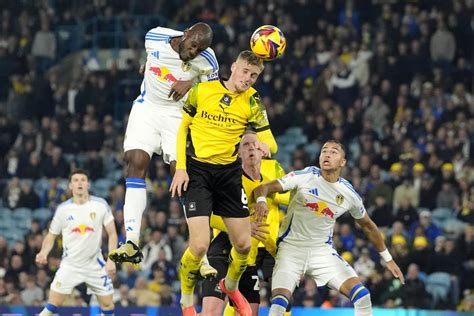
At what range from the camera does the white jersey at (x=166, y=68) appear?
1273 centimetres

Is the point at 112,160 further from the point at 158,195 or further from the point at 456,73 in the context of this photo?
the point at 456,73

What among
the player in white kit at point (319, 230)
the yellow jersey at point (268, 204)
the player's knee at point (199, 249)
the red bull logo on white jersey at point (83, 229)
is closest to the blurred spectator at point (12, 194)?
the red bull logo on white jersey at point (83, 229)

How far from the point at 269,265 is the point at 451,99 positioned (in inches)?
437

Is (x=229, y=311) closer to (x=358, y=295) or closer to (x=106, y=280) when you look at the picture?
(x=358, y=295)

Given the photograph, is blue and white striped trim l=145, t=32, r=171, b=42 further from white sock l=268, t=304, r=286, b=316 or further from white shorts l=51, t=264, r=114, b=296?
white shorts l=51, t=264, r=114, b=296

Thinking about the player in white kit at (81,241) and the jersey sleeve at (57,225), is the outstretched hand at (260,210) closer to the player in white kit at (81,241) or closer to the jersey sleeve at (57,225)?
the player in white kit at (81,241)

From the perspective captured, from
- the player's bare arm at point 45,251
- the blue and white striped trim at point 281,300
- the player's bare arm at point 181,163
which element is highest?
the player's bare arm at point 181,163

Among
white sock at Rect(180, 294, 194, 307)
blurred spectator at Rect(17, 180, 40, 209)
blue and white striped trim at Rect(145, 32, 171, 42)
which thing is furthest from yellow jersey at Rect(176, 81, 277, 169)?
blurred spectator at Rect(17, 180, 40, 209)

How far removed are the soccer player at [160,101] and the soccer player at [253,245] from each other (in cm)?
97

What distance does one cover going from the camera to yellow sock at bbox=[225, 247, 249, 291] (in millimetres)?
12406

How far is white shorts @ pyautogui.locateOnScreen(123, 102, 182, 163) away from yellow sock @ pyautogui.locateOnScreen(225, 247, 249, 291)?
1183 millimetres

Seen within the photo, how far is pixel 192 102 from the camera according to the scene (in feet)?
39.4

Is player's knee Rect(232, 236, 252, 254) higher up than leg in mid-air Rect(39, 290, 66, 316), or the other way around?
player's knee Rect(232, 236, 252, 254)

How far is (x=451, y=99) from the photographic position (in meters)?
24.1
